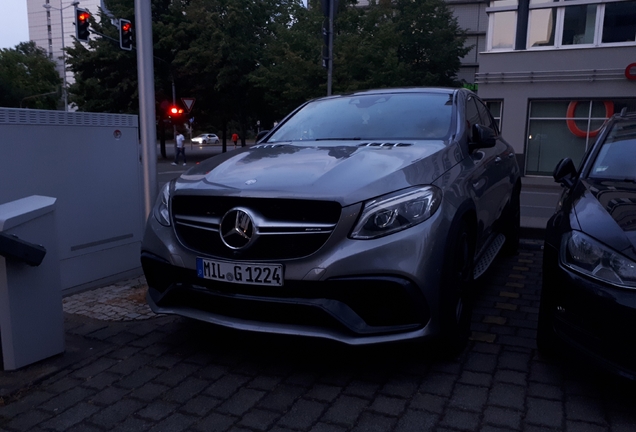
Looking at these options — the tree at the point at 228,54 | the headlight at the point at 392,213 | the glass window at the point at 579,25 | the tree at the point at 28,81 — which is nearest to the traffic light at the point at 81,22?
the tree at the point at 228,54

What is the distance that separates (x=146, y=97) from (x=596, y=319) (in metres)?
3.74

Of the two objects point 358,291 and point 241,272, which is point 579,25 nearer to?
point 358,291

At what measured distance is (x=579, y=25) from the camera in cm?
1992

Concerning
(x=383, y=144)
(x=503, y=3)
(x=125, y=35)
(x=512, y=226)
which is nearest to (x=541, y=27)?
(x=503, y=3)

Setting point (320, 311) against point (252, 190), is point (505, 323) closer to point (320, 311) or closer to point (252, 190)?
point (320, 311)

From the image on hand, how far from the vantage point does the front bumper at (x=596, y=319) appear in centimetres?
260

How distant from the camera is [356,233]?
9.70 ft

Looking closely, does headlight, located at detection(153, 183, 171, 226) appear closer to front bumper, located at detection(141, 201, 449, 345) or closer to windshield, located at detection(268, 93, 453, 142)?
front bumper, located at detection(141, 201, 449, 345)

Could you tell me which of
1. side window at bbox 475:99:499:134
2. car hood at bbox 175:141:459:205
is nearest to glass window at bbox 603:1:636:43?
side window at bbox 475:99:499:134

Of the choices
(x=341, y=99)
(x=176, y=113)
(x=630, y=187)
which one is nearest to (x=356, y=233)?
(x=630, y=187)

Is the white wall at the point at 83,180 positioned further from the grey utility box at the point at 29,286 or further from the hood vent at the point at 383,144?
the hood vent at the point at 383,144

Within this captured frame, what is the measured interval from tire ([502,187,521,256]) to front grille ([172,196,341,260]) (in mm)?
3120

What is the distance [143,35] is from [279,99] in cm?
2600

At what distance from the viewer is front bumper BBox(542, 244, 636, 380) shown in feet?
8.52
